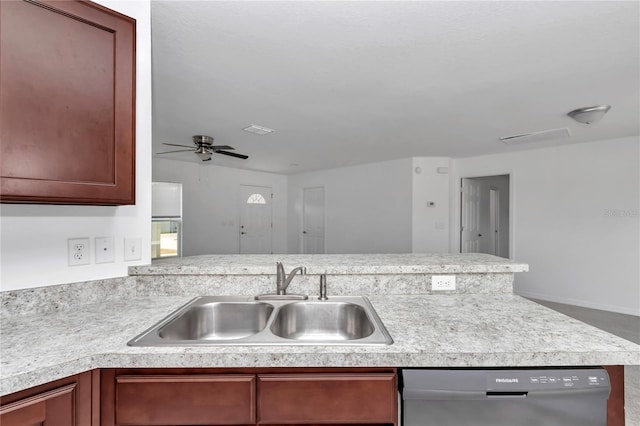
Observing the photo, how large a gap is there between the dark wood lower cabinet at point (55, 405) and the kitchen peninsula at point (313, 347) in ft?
0.13

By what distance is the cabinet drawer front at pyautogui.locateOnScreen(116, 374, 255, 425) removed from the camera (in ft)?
2.83

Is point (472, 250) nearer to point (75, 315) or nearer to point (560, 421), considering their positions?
point (560, 421)

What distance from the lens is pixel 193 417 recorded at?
0.87 meters

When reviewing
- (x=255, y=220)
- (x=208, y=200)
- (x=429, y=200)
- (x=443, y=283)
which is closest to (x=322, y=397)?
(x=443, y=283)

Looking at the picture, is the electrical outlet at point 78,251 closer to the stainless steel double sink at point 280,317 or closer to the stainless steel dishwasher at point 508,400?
the stainless steel double sink at point 280,317

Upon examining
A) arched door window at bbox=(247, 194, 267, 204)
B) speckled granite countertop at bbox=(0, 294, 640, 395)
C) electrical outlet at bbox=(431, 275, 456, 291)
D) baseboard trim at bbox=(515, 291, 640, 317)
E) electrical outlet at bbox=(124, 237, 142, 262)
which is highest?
arched door window at bbox=(247, 194, 267, 204)

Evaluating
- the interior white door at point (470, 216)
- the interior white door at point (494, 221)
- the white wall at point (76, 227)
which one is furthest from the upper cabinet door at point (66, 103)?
the interior white door at point (494, 221)

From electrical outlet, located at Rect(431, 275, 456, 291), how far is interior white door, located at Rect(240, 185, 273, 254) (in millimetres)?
5349

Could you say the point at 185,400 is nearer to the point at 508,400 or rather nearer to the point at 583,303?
the point at 508,400

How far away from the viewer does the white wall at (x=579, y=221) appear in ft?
12.3

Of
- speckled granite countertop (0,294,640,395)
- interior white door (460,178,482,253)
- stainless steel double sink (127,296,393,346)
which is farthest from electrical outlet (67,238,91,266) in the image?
interior white door (460,178,482,253)

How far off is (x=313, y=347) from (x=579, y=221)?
4.87 meters

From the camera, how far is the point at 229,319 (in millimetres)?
1394

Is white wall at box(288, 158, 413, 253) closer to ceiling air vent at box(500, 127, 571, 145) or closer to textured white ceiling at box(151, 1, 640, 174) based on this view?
ceiling air vent at box(500, 127, 571, 145)
